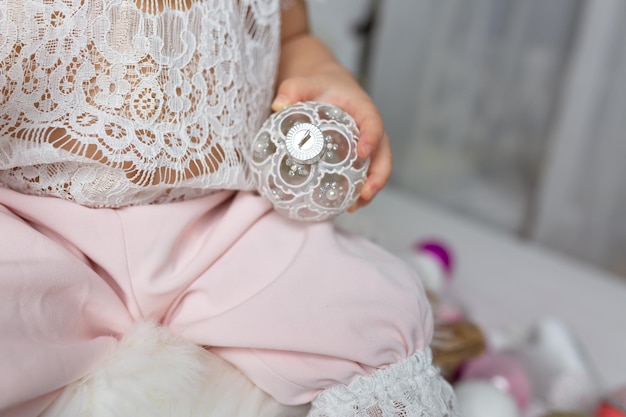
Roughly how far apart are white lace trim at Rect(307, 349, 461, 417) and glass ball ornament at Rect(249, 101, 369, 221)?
6.2 inches

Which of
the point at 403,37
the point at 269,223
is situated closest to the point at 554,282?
the point at 403,37

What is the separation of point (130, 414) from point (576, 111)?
1319mm

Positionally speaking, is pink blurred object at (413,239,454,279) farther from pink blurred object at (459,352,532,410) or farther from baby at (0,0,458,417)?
baby at (0,0,458,417)

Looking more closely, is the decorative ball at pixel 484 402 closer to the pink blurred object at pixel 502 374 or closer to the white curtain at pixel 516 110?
the pink blurred object at pixel 502 374

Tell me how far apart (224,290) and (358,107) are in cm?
23

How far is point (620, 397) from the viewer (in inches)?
33.8

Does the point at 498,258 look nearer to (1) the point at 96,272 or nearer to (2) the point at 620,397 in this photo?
(2) the point at 620,397

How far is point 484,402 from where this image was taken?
2.56 feet

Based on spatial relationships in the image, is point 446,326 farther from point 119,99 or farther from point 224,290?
point 119,99

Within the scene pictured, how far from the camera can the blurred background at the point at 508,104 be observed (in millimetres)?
1484

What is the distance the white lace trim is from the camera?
1.77 ft

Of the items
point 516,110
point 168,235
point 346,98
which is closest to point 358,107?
point 346,98

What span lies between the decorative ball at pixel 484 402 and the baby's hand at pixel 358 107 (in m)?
0.31

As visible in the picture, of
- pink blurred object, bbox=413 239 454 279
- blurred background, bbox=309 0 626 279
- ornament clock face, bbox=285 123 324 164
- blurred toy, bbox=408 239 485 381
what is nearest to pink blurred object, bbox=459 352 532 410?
blurred toy, bbox=408 239 485 381
